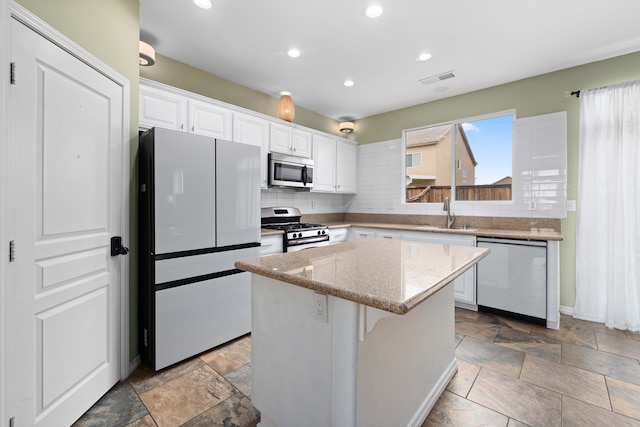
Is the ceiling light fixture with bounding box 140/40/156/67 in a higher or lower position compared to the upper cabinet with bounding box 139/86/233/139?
higher

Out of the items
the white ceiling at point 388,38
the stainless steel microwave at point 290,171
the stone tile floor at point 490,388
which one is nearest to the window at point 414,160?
the white ceiling at point 388,38

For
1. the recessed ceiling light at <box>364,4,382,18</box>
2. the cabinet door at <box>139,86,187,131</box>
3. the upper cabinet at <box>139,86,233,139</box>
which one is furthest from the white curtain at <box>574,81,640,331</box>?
the cabinet door at <box>139,86,187,131</box>

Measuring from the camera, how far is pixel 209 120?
2893mm

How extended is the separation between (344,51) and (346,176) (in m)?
2.14

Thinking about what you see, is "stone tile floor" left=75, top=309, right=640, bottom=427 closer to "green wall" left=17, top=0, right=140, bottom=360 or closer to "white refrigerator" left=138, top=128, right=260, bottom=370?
"white refrigerator" left=138, top=128, right=260, bottom=370

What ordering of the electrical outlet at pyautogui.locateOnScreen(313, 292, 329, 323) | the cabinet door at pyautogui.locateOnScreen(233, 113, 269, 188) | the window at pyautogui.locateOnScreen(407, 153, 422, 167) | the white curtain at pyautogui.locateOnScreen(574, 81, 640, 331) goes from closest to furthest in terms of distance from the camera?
the electrical outlet at pyautogui.locateOnScreen(313, 292, 329, 323) < the white curtain at pyautogui.locateOnScreen(574, 81, 640, 331) < the cabinet door at pyautogui.locateOnScreen(233, 113, 269, 188) < the window at pyautogui.locateOnScreen(407, 153, 422, 167)

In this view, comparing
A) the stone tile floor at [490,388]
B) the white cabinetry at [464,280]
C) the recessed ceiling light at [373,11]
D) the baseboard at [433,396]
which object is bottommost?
the stone tile floor at [490,388]

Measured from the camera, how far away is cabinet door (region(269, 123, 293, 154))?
3475mm

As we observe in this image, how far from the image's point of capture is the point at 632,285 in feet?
8.64

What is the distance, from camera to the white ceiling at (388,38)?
2.12 m

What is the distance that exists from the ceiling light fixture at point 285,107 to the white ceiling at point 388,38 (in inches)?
7.6

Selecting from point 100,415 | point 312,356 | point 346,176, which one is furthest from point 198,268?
point 346,176

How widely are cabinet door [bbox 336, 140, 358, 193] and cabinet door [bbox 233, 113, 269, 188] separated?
55.6 inches

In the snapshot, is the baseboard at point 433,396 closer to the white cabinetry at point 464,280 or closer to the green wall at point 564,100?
the white cabinetry at point 464,280
